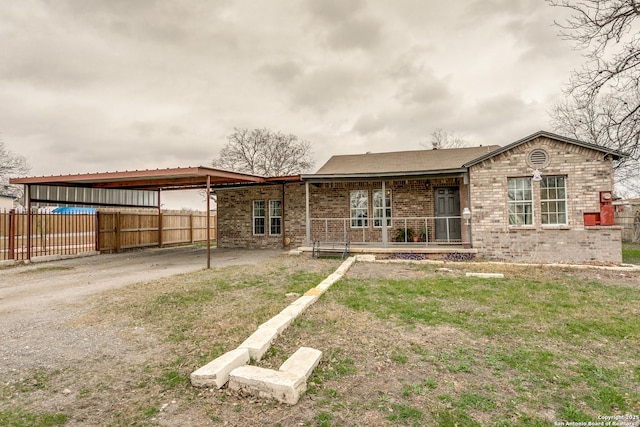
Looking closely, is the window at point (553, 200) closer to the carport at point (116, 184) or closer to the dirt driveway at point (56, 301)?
the dirt driveway at point (56, 301)

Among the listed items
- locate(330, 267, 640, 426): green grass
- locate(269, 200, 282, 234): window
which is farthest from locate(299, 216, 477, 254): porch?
locate(330, 267, 640, 426): green grass

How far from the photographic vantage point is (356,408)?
97.3 inches

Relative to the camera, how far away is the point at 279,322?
4117 mm

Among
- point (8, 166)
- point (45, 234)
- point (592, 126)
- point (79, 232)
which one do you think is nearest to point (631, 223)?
point (592, 126)

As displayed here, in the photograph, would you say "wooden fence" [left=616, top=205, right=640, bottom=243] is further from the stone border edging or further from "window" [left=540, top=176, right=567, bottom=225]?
the stone border edging

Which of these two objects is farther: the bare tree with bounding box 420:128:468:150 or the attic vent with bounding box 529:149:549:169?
the bare tree with bounding box 420:128:468:150

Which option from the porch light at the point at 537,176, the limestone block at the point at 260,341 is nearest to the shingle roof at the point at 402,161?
the porch light at the point at 537,176

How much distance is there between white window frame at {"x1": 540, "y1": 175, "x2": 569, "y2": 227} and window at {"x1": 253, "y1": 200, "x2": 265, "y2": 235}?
Result: 35.4 feet

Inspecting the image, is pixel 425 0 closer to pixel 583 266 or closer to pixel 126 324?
pixel 583 266

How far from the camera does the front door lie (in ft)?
40.2

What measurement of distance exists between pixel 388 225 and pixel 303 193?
3.91 metres

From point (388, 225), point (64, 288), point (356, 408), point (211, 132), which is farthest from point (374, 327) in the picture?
point (211, 132)

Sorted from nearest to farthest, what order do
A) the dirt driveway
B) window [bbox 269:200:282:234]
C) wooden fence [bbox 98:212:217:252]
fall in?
the dirt driveway < wooden fence [bbox 98:212:217:252] < window [bbox 269:200:282:234]

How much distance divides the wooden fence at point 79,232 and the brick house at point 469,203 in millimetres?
5072
